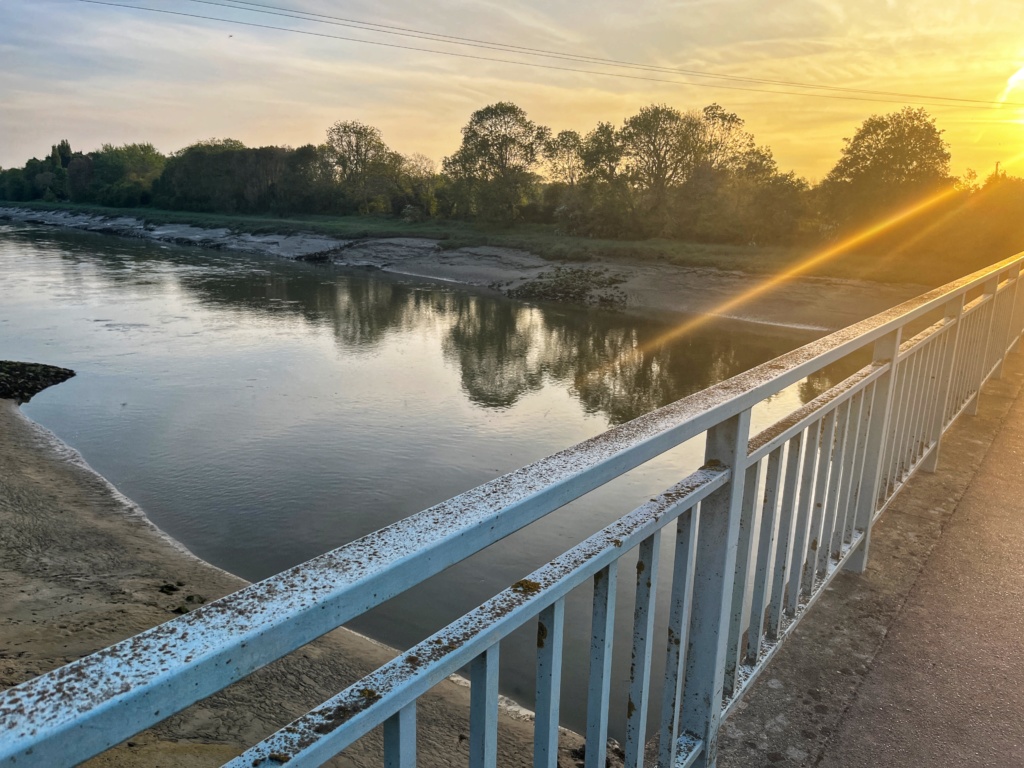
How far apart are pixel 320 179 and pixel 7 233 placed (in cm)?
2422

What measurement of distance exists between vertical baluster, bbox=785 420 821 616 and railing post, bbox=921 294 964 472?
203cm

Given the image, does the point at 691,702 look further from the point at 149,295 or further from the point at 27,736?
the point at 149,295

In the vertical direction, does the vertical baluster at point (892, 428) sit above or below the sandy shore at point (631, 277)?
above

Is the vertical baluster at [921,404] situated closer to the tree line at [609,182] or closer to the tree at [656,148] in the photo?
the tree line at [609,182]

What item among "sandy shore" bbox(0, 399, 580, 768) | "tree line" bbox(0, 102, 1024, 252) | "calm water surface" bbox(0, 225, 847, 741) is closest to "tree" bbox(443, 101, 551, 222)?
"tree line" bbox(0, 102, 1024, 252)

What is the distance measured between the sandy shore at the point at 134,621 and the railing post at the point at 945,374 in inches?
Result: 109

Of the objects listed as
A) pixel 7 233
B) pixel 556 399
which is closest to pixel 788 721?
pixel 556 399

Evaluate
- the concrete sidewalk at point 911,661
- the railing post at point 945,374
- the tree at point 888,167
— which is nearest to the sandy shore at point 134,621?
the concrete sidewalk at point 911,661

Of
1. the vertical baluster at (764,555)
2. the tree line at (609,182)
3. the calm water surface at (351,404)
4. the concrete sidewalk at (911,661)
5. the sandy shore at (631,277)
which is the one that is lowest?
the calm water surface at (351,404)

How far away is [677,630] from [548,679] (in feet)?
2.07

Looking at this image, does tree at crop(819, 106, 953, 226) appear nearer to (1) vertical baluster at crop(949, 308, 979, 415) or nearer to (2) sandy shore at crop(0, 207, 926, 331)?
(2) sandy shore at crop(0, 207, 926, 331)

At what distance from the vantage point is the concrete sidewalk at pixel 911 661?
2.34m

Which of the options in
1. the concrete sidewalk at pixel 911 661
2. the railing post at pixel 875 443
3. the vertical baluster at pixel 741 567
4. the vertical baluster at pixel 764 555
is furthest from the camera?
the railing post at pixel 875 443

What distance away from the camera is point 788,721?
2447 millimetres
